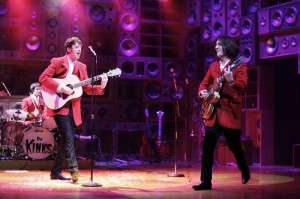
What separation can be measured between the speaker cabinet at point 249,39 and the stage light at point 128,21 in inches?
121

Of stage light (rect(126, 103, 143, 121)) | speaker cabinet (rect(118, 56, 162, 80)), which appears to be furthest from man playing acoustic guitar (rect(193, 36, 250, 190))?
stage light (rect(126, 103, 143, 121))

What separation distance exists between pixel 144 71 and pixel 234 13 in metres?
2.95

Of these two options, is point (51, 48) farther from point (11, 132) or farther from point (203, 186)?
point (203, 186)

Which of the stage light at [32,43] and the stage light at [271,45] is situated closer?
the stage light at [271,45]

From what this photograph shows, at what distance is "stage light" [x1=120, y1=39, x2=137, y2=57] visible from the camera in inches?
547

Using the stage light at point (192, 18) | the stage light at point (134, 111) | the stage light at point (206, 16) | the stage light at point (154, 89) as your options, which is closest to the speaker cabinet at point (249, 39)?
the stage light at point (206, 16)

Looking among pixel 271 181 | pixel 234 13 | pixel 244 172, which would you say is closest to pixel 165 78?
pixel 234 13

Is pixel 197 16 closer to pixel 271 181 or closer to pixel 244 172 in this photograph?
pixel 271 181

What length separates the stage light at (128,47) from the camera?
13891 mm

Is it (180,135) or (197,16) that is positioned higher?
(197,16)

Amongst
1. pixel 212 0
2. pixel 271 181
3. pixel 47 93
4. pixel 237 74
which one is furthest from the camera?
pixel 212 0

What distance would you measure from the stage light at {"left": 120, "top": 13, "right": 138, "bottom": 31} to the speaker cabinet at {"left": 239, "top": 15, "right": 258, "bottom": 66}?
121 inches

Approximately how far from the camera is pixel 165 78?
14.3 meters

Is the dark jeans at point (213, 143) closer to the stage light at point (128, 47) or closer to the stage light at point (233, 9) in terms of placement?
the stage light at point (233, 9)
